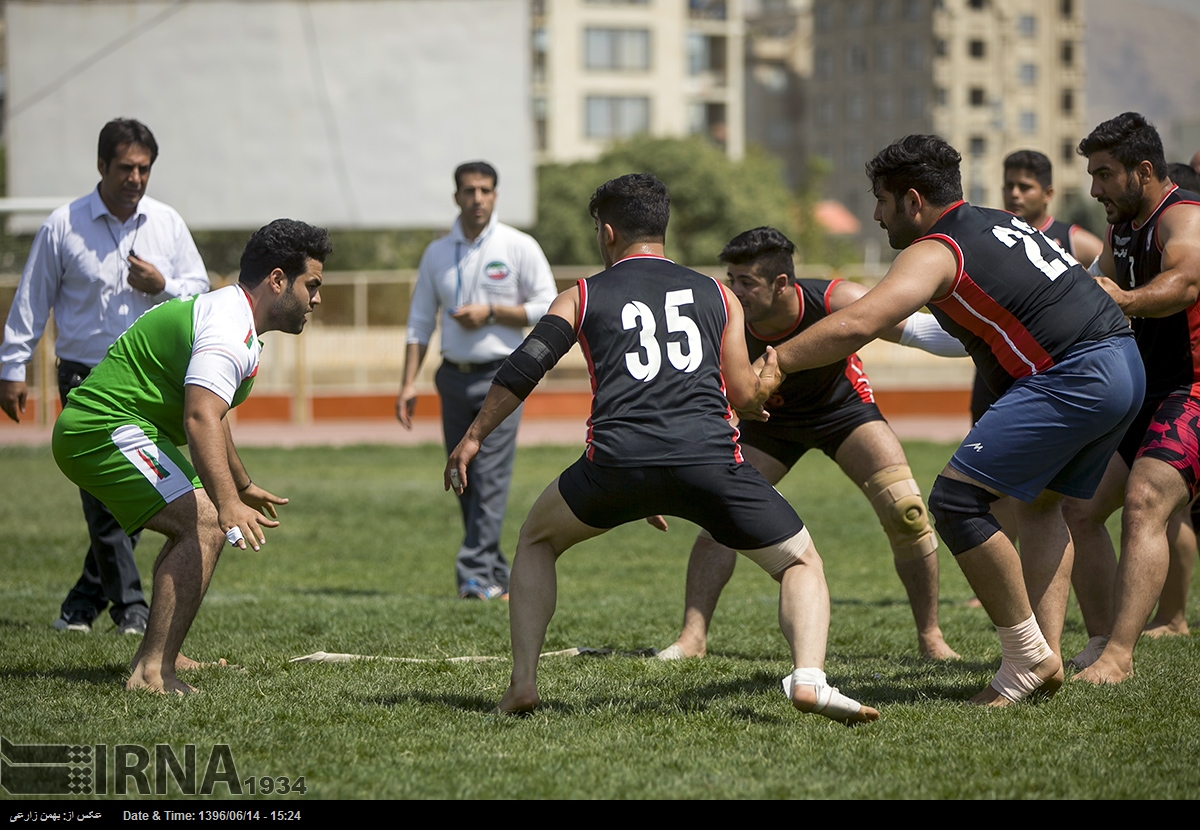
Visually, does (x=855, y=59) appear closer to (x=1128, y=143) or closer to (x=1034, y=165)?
(x=1034, y=165)

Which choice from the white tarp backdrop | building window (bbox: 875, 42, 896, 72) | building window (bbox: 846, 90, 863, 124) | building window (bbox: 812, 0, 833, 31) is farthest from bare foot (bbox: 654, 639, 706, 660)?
building window (bbox: 812, 0, 833, 31)

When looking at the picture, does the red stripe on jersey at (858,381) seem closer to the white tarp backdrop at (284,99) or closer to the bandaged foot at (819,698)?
the bandaged foot at (819,698)

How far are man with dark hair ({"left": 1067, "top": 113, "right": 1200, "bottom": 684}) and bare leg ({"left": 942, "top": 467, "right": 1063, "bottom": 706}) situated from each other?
53cm

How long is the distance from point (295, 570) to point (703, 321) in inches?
215

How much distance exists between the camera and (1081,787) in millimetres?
3742

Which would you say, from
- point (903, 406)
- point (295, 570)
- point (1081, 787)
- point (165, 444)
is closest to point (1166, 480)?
point (1081, 787)

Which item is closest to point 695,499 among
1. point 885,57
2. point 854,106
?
point 885,57

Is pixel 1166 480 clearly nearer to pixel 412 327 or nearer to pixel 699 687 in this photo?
pixel 699 687

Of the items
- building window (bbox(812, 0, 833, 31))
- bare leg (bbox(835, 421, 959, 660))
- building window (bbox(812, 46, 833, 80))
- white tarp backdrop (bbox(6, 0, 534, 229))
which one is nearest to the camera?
bare leg (bbox(835, 421, 959, 660))

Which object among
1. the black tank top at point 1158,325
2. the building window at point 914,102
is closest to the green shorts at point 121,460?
the black tank top at point 1158,325

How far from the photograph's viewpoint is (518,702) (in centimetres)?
454

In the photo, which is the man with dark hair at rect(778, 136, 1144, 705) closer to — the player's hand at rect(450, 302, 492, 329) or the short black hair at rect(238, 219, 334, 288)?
the short black hair at rect(238, 219, 334, 288)

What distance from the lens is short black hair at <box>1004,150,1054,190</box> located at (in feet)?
23.8

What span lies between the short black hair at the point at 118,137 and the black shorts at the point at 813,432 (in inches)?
127
